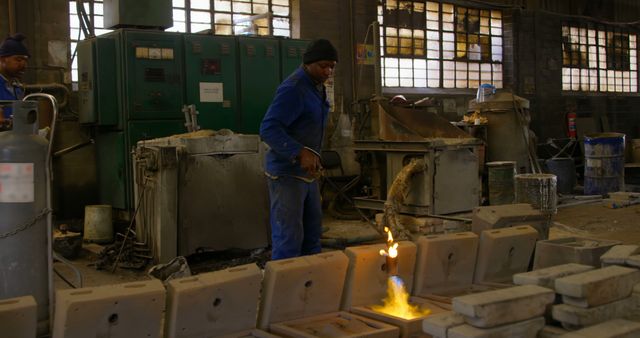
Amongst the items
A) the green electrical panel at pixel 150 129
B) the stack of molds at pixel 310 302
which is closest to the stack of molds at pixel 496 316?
the stack of molds at pixel 310 302

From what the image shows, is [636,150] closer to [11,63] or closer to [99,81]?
[99,81]

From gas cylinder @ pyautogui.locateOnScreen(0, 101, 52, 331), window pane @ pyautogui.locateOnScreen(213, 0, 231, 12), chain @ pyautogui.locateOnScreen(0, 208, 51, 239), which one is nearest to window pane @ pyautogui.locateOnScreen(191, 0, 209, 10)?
window pane @ pyautogui.locateOnScreen(213, 0, 231, 12)

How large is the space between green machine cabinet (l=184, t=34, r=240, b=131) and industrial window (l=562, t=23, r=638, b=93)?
936 cm

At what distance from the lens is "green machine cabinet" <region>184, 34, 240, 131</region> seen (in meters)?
7.17

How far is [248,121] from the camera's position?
7.64 m

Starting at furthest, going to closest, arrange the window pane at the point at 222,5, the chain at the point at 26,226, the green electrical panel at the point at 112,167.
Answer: the window pane at the point at 222,5 < the green electrical panel at the point at 112,167 < the chain at the point at 26,226

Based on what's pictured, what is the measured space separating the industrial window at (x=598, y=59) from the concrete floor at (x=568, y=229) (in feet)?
19.9

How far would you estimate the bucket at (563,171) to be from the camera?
10570mm

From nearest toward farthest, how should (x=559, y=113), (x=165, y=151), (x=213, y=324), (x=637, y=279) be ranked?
(x=213, y=324) → (x=637, y=279) → (x=165, y=151) → (x=559, y=113)

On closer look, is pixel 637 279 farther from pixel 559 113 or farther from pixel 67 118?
pixel 559 113

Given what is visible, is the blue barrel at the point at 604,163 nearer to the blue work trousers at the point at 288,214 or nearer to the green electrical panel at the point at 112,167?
the green electrical panel at the point at 112,167

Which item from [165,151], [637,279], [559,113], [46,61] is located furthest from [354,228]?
[559,113]

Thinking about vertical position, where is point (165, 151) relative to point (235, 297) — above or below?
above

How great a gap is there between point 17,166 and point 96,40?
12.9 ft
